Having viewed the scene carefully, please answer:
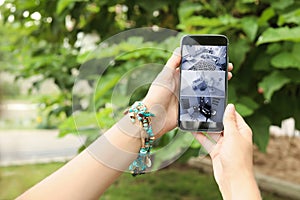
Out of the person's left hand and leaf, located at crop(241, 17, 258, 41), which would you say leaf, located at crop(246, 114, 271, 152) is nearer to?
leaf, located at crop(241, 17, 258, 41)

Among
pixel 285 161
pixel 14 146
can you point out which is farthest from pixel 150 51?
pixel 14 146

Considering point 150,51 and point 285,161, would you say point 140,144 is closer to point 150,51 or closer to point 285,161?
point 150,51

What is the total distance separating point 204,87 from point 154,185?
8.62ft

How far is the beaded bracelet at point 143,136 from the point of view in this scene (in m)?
0.74

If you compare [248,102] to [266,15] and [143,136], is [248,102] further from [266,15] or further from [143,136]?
[143,136]

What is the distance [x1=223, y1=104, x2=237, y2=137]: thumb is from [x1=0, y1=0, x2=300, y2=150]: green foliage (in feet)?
1.01

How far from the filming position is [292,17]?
1237 mm

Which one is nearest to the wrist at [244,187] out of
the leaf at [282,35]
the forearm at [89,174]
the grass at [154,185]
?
the forearm at [89,174]

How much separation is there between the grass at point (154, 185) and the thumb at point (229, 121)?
2281 millimetres

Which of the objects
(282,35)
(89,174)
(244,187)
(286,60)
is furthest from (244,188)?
(286,60)

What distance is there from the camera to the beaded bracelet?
29.0 inches

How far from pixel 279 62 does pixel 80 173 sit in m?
0.77

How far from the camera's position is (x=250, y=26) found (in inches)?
54.9

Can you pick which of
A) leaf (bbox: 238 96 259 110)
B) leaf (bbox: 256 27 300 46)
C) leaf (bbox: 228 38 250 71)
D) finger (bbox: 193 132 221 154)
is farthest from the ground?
finger (bbox: 193 132 221 154)
